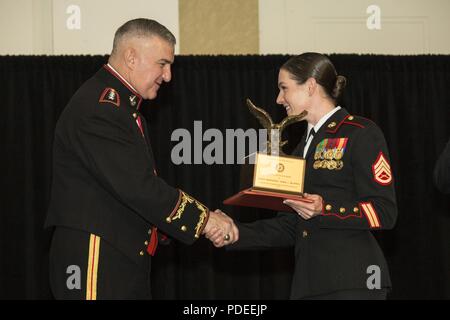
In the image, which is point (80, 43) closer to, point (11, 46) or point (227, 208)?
point (11, 46)

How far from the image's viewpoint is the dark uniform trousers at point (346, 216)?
2.69 metres

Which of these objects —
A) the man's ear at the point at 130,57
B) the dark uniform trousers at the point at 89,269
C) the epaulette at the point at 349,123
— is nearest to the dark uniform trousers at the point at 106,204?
the dark uniform trousers at the point at 89,269

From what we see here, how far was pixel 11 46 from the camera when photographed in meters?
5.63

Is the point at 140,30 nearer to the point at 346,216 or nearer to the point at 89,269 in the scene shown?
the point at 89,269

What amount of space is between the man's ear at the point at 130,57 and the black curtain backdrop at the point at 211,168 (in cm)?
244

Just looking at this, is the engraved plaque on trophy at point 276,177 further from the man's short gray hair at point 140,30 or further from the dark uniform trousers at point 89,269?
the man's short gray hair at point 140,30

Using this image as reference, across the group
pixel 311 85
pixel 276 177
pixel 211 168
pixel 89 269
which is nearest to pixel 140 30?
pixel 311 85

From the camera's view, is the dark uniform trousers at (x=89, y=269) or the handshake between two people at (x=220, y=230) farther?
the handshake between two people at (x=220, y=230)

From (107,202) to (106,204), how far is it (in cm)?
1

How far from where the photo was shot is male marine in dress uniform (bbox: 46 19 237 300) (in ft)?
8.71

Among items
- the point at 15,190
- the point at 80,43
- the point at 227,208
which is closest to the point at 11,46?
the point at 80,43

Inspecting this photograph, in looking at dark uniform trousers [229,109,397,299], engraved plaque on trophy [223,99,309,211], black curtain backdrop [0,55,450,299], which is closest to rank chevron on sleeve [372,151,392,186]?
dark uniform trousers [229,109,397,299]

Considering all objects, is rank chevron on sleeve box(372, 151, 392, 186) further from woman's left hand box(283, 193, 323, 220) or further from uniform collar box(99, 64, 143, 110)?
uniform collar box(99, 64, 143, 110)

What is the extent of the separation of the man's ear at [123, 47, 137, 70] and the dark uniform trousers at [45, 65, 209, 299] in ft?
0.45
